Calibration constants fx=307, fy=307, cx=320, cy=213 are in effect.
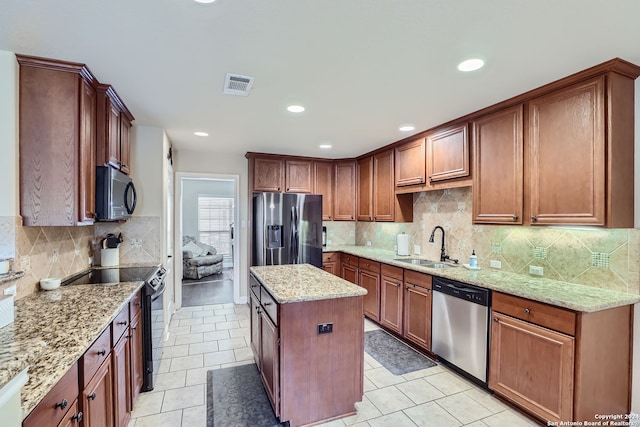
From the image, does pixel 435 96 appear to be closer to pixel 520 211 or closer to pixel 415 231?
pixel 520 211

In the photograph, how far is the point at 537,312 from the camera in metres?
2.05

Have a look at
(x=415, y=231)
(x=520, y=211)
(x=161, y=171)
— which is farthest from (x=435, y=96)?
(x=161, y=171)

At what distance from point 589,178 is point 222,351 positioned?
11.4 ft

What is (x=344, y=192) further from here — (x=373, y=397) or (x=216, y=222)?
(x=216, y=222)

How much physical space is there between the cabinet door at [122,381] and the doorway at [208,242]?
2.88m

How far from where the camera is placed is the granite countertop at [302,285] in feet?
6.55

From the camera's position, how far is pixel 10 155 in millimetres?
1850

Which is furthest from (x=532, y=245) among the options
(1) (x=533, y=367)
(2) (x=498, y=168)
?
(1) (x=533, y=367)

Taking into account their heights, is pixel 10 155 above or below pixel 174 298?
above

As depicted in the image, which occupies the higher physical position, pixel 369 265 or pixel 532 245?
pixel 532 245

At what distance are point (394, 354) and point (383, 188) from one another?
7.15 feet

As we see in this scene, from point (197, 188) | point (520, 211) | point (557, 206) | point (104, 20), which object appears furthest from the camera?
point (197, 188)

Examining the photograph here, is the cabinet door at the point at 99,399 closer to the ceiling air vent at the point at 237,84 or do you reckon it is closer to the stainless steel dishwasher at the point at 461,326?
the ceiling air vent at the point at 237,84

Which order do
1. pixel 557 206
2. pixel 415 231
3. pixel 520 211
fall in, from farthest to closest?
pixel 415 231 → pixel 520 211 → pixel 557 206
